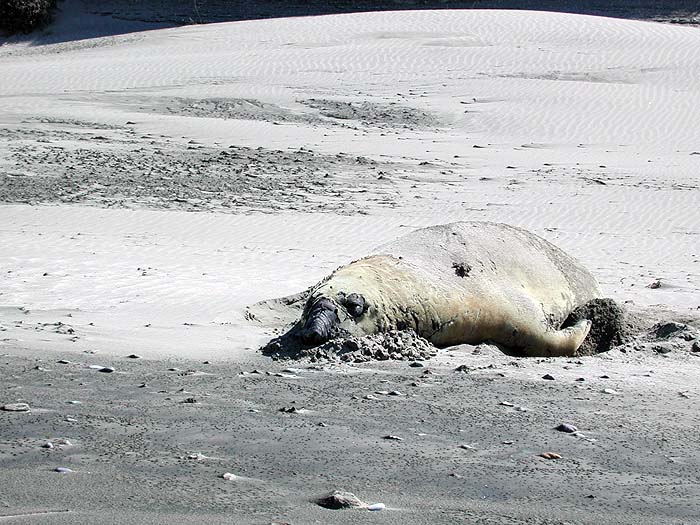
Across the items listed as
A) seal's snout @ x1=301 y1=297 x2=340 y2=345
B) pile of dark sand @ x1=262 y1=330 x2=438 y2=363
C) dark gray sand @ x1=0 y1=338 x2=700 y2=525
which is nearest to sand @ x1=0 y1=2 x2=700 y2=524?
dark gray sand @ x1=0 y1=338 x2=700 y2=525

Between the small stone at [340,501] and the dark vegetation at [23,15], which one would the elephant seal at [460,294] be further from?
the dark vegetation at [23,15]

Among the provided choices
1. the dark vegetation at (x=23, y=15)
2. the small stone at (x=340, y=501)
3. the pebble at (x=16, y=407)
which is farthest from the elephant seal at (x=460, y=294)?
the dark vegetation at (x=23, y=15)

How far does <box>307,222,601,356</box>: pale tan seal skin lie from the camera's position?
634cm

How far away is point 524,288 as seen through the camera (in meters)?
7.36

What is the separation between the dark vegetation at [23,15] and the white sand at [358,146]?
67 centimetres

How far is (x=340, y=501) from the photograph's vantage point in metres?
3.78

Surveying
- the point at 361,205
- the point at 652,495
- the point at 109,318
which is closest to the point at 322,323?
the point at 109,318

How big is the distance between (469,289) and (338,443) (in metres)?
2.55

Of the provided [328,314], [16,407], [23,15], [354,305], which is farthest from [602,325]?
[23,15]

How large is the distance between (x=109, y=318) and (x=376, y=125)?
12.4 m

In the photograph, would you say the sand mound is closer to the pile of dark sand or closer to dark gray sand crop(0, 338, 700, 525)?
dark gray sand crop(0, 338, 700, 525)

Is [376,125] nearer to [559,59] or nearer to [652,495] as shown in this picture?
[559,59]

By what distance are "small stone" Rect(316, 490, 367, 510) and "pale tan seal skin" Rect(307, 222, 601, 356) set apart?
2.28 meters

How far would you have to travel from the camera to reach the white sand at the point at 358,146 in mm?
8359
